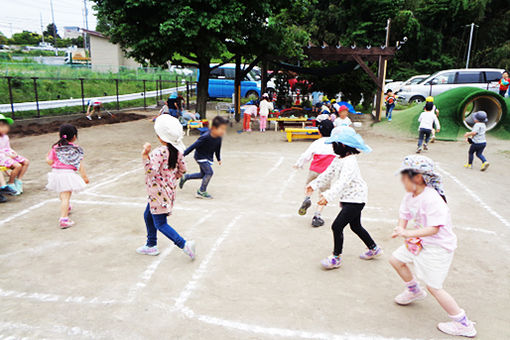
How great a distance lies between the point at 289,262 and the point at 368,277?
92 cm

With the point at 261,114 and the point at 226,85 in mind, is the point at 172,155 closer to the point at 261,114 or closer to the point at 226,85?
the point at 261,114

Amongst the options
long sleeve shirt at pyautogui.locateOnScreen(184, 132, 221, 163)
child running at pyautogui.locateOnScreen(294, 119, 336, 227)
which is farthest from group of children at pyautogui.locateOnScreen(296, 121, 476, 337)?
long sleeve shirt at pyautogui.locateOnScreen(184, 132, 221, 163)

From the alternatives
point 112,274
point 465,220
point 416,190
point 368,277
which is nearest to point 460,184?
point 465,220

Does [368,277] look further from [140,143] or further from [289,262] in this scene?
[140,143]

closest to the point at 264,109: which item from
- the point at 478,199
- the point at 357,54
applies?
the point at 357,54

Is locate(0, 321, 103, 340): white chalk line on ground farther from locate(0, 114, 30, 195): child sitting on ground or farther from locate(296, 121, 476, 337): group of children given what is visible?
locate(0, 114, 30, 195): child sitting on ground

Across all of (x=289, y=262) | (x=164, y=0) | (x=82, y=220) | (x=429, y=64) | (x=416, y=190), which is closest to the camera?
(x=416, y=190)

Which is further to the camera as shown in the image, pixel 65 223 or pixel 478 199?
pixel 478 199

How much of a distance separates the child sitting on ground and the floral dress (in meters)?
4.11

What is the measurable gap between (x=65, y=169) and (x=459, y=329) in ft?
17.5

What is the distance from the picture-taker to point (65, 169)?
5547 mm

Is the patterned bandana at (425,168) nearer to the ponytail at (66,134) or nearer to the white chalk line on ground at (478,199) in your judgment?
the white chalk line on ground at (478,199)

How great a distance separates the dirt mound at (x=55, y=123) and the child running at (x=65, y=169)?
355 inches

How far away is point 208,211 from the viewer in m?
6.20
